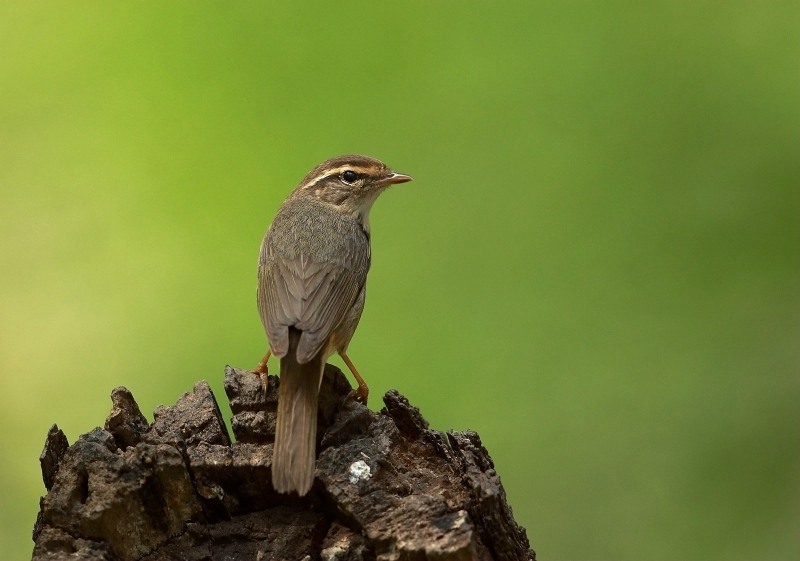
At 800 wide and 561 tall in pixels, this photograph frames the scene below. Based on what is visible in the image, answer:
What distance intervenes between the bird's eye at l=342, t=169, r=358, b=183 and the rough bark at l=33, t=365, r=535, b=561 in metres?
2.19

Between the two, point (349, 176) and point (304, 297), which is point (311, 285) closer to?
point (304, 297)

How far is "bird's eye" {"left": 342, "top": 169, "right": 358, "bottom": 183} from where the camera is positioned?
5.69 metres

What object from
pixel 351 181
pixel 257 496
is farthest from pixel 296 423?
pixel 351 181

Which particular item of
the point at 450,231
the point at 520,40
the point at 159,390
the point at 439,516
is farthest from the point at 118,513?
the point at 520,40

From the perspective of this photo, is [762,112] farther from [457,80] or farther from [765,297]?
[457,80]

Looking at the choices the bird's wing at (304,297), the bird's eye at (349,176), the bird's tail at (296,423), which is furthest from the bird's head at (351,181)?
the bird's tail at (296,423)

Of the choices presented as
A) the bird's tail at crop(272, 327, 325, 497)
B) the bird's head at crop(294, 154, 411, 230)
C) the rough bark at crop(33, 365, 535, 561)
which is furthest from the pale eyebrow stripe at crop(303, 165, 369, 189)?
the rough bark at crop(33, 365, 535, 561)

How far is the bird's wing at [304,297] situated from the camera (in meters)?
4.09

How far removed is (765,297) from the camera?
20.2ft

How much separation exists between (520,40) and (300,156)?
1.87 meters

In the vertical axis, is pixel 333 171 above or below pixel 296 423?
above

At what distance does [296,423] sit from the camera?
3605mm

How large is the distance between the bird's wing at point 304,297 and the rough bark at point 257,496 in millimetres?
435

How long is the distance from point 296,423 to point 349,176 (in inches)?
95.4
